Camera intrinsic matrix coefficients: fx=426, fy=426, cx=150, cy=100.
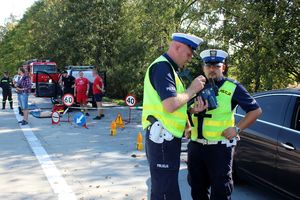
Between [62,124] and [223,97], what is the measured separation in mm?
10440

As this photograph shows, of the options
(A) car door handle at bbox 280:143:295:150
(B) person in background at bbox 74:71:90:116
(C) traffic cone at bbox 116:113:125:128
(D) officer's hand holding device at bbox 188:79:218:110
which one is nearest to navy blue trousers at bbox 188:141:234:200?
(D) officer's hand holding device at bbox 188:79:218:110

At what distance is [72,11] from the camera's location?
35.4 metres

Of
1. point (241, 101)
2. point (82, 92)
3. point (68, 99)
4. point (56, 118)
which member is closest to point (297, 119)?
point (241, 101)

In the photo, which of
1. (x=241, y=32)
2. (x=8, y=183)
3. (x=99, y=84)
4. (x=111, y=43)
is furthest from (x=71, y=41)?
(x=8, y=183)

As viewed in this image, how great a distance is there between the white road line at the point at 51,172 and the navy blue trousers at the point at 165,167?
290 centimetres

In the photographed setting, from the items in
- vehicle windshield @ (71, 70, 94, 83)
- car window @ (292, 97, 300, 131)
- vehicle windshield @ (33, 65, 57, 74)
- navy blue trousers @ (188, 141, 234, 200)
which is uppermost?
vehicle windshield @ (33, 65, 57, 74)

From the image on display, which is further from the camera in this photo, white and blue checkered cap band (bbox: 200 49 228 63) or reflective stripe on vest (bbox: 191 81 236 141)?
white and blue checkered cap band (bbox: 200 49 228 63)

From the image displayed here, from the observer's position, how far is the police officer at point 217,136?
3.65 m

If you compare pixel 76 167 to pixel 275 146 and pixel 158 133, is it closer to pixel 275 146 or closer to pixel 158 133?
pixel 275 146

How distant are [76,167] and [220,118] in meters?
4.45

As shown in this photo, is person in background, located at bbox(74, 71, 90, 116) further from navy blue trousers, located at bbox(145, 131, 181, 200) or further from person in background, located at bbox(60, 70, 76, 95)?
navy blue trousers, located at bbox(145, 131, 181, 200)

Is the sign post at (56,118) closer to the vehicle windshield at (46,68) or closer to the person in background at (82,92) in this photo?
the person in background at (82,92)

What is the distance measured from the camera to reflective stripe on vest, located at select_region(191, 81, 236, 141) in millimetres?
3727

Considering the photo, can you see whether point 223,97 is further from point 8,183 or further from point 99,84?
point 99,84
